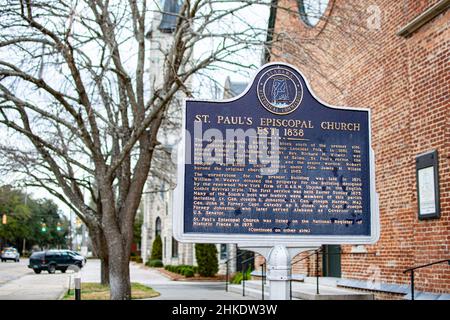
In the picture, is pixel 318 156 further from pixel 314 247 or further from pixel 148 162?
pixel 148 162

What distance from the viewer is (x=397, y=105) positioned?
41.6 feet

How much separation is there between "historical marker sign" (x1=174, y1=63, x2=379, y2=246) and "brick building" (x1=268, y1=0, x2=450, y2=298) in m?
3.74

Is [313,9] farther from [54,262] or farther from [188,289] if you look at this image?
[54,262]

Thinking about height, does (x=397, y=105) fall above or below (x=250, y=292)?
above

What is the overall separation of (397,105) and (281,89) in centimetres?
641

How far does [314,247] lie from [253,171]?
114 centimetres

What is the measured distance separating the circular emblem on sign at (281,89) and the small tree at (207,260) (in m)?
25.7

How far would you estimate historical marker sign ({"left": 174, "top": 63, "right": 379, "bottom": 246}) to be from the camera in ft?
21.6

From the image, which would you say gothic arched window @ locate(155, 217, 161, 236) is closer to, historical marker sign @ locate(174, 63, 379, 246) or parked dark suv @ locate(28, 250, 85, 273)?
parked dark suv @ locate(28, 250, 85, 273)

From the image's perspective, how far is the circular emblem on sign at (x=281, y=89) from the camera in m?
7.00

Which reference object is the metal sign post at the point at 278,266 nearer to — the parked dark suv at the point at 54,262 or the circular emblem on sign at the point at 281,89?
the circular emblem on sign at the point at 281,89

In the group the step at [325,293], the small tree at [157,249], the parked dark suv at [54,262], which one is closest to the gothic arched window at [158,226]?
the small tree at [157,249]

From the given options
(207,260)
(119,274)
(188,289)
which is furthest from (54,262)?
(119,274)
